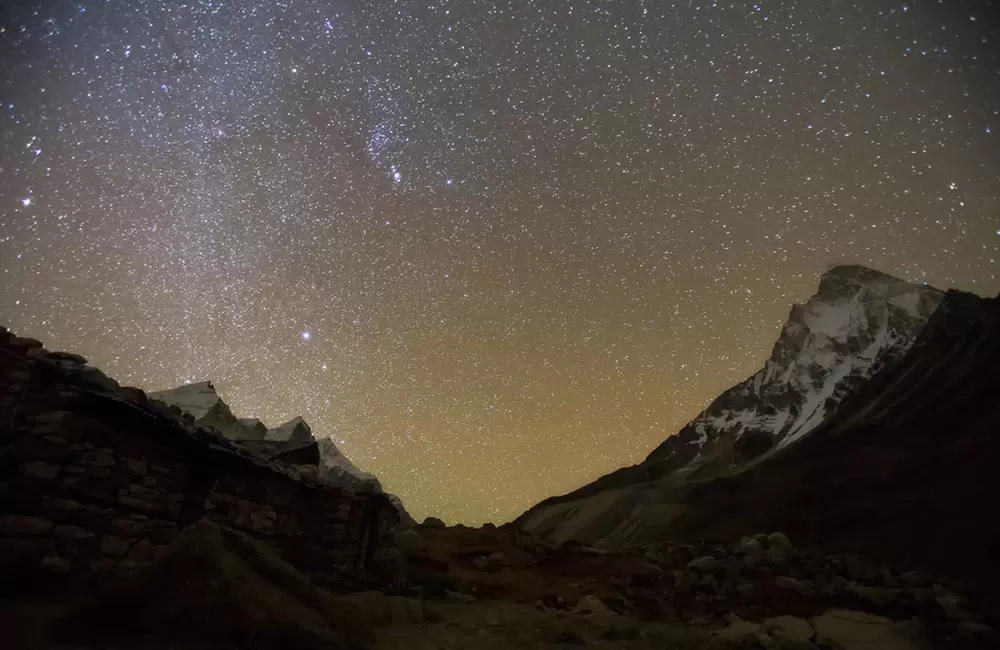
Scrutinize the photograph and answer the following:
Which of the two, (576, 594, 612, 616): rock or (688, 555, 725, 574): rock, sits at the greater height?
(688, 555, 725, 574): rock

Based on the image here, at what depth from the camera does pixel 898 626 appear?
36.5 feet

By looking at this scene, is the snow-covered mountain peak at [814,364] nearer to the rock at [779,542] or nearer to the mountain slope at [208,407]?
the rock at [779,542]

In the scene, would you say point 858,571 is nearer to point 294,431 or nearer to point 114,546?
point 114,546

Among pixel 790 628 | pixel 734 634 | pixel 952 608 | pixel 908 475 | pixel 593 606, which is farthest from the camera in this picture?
pixel 908 475

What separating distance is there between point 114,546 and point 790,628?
12.6m

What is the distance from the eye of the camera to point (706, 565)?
1498 cm

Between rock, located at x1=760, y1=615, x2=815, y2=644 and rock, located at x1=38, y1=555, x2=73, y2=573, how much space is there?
11858 mm

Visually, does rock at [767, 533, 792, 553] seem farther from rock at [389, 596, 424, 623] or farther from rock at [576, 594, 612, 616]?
rock at [389, 596, 424, 623]

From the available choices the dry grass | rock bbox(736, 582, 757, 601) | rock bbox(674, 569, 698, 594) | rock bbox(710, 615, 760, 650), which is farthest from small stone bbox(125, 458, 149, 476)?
rock bbox(736, 582, 757, 601)

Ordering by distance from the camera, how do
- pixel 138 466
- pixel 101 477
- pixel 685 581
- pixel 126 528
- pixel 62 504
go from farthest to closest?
1. pixel 685 581
2. pixel 138 466
3. pixel 126 528
4. pixel 101 477
5. pixel 62 504

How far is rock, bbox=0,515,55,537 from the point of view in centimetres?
762

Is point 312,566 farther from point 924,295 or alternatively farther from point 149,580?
point 924,295

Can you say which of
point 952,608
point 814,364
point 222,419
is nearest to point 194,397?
point 222,419

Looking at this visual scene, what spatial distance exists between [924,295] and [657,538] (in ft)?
208
